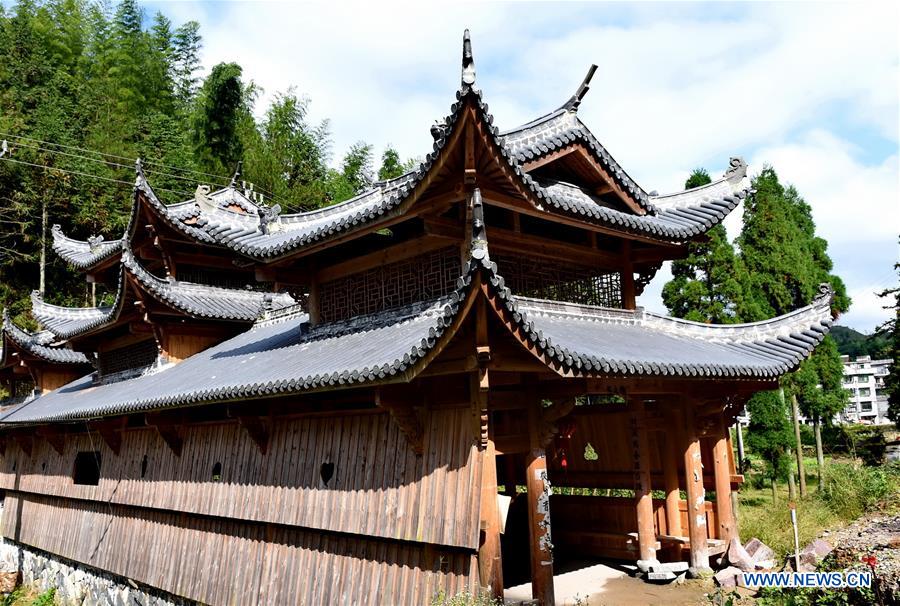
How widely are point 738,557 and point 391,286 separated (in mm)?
7065

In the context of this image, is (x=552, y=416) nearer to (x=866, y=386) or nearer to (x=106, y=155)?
(x=106, y=155)

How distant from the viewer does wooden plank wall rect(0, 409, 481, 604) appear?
830 cm

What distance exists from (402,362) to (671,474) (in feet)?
21.2

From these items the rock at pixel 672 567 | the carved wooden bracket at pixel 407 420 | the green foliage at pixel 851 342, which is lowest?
the rock at pixel 672 567

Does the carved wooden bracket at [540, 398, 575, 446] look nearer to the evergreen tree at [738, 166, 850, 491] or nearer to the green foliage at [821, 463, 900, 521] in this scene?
the green foliage at [821, 463, 900, 521]

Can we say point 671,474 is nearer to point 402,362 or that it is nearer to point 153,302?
point 402,362

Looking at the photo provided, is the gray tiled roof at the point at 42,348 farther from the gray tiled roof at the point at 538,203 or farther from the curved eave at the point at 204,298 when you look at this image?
the gray tiled roof at the point at 538,203

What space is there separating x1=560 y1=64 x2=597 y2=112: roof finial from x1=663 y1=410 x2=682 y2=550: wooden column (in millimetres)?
5294

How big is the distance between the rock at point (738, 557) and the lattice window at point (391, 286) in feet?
20.5

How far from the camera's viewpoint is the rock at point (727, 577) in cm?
1057

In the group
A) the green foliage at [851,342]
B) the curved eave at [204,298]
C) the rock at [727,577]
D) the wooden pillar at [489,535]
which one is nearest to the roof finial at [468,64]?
the wooden pillar at [489,535]

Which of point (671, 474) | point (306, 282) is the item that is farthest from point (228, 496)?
point (671, 474)

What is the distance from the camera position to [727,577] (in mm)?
10648

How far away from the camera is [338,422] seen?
32.7 feet
